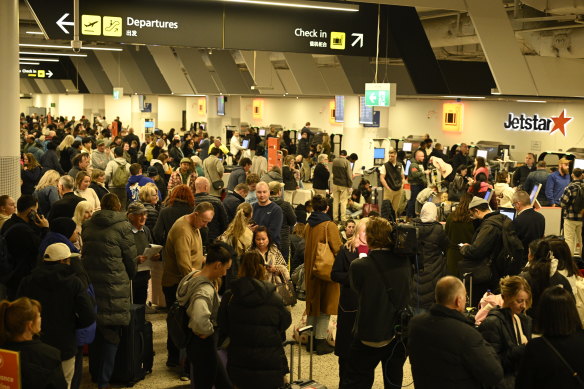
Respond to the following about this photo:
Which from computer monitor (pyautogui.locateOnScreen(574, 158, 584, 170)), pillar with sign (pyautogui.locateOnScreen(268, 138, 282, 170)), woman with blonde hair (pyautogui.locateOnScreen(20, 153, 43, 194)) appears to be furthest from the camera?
pillar with sign (pyautogui.locateOnScreen(268, 138, 282, 170))

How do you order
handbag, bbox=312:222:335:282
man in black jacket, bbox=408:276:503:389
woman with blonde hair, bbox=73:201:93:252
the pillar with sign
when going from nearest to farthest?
man in black jacket, bbox=408:276:503:389
handbag, bbox=312:222:335:282
woman with blonde hair, bbox=73:201:93:252
the pillar with sign

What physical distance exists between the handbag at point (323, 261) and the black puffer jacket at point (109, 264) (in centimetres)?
180

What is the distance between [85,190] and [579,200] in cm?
720

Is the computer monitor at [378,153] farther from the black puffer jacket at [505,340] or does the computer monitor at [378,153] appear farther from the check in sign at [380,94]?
the black puffer jacket at [505,340]

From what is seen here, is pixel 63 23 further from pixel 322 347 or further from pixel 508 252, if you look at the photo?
pixel 508 252

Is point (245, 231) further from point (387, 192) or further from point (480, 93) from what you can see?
point (480, 93)

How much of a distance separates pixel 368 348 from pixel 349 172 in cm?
1039

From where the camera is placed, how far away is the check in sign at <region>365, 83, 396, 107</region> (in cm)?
1394

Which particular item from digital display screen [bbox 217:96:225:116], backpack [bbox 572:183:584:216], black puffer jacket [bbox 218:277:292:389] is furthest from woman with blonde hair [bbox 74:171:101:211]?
digital display screen [bbox 217:96:225:116]

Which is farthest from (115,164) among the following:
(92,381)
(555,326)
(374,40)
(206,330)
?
(555,326)

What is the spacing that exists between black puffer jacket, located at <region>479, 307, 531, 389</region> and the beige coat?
105 inches

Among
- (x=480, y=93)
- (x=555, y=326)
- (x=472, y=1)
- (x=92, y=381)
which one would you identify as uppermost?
(x=472, y=1)

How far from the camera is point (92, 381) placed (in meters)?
6.80

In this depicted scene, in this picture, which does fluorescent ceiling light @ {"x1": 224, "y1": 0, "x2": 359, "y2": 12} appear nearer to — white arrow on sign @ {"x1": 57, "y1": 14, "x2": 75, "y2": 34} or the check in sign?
the check in sign
